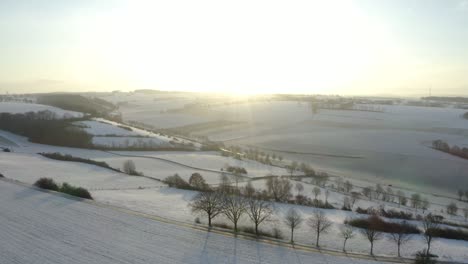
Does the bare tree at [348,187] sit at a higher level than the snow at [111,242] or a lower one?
lower

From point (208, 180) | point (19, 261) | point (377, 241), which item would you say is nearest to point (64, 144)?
point (208, 180)

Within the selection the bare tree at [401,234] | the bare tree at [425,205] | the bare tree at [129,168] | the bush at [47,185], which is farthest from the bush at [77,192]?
the bare tree at [425,205]

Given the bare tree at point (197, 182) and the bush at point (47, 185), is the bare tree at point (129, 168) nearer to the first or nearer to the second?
the bare tree at point (197, 182)

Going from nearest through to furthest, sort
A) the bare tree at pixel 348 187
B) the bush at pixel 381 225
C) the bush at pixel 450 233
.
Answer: the bush at pixel 381 225
the bush at pixel 450 233
the bare tree at pixel 348 187

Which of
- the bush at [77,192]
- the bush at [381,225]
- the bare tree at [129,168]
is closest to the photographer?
the bush at [381,225]

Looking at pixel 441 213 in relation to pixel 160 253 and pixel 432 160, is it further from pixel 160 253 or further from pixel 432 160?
pixel 160 253

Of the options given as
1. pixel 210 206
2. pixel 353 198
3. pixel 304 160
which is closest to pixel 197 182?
pixel 210 206

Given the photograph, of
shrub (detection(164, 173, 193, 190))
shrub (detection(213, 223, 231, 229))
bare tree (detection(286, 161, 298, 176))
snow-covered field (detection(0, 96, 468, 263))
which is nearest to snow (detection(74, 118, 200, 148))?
snow-covered field (detection(0, 96, 468, 263))
